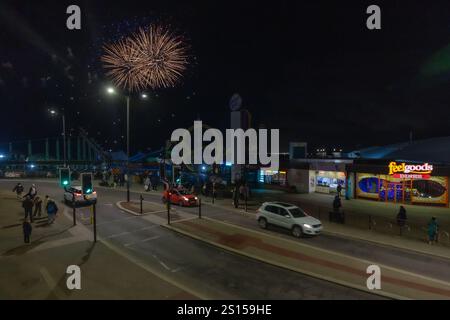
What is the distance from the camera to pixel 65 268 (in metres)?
11.1

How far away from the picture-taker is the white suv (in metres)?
15.7

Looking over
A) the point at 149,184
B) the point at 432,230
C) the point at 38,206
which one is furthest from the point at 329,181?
the point at 38,206

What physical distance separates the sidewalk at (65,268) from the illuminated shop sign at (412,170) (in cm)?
2224

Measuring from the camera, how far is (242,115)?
35719 mm

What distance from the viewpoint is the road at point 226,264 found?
32.3 feet

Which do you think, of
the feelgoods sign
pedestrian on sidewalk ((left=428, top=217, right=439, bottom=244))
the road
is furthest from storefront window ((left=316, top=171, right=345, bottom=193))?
the road

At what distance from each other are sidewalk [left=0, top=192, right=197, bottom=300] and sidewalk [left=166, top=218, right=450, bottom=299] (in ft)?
14.9

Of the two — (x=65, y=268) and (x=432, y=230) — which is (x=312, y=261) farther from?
(x=65, y=268)

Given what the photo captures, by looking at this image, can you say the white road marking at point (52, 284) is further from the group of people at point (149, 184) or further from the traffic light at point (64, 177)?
the group of people at point (149, 184)

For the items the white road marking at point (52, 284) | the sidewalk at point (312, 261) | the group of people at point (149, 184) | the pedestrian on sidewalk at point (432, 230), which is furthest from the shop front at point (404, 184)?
the white road marking at point (52, 284)

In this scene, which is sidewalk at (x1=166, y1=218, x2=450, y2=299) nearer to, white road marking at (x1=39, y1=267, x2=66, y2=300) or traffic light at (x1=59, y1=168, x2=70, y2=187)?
traffic light at (x1=59, y1=168, x2=70, y2=187)

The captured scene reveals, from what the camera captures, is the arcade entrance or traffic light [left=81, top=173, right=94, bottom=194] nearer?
traffic light [left=81, top=173, right=94, bottom=194]
